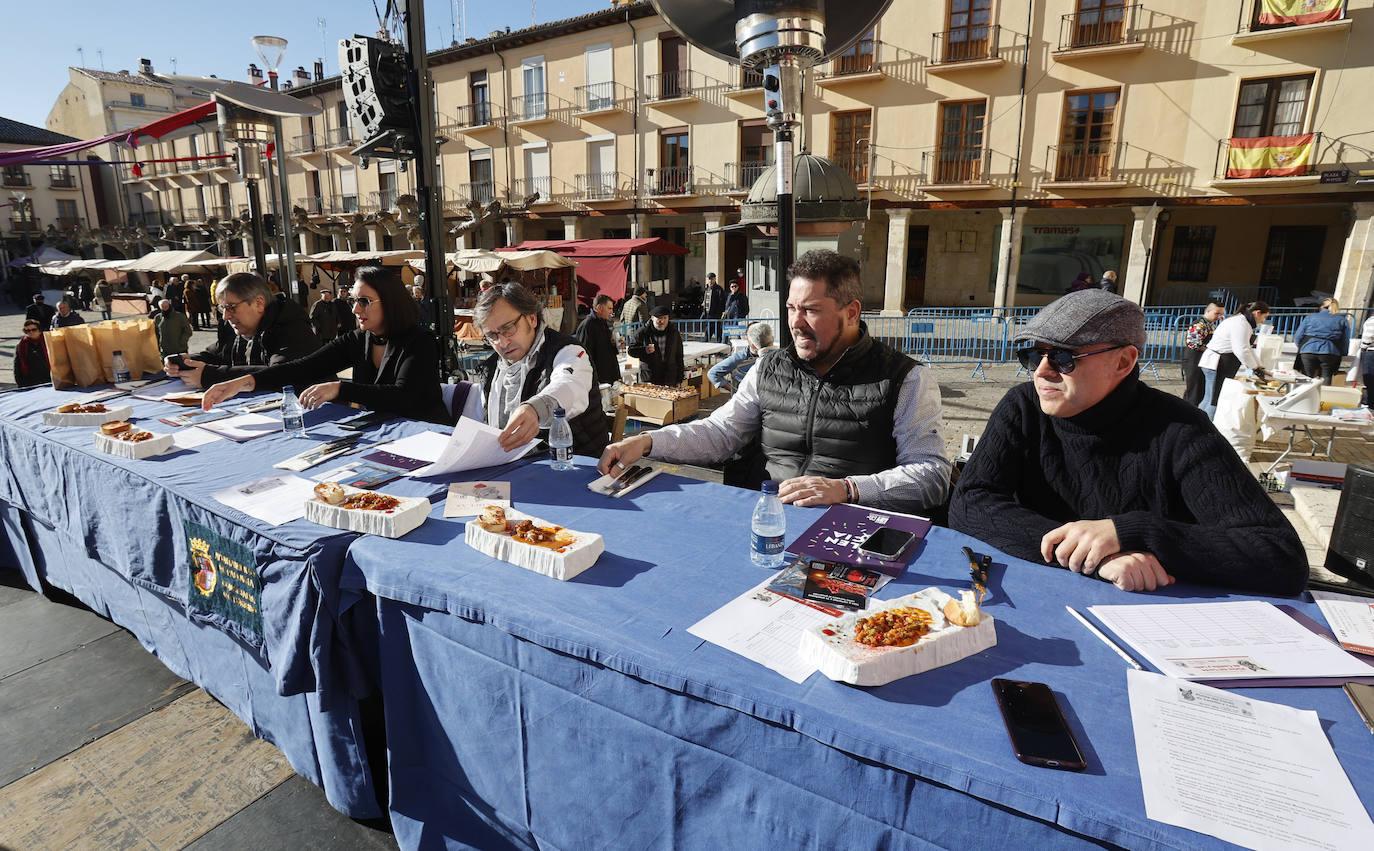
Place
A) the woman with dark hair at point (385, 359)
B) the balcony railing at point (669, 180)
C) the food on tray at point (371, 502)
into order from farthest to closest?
the balcony railing at point (669, 180) < the woman with dark hair at point (385, 359) < the food on tray at point (371, 502)

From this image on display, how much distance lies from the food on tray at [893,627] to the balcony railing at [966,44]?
2008 centimetres

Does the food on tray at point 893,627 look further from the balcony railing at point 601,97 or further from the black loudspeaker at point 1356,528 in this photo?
the balcony railing at point 601,97

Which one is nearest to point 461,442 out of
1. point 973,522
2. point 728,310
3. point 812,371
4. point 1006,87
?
point 812,371

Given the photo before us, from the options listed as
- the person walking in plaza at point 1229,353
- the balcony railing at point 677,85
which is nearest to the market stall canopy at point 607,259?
the balcony railing at point 677,85

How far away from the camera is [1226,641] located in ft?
4.96

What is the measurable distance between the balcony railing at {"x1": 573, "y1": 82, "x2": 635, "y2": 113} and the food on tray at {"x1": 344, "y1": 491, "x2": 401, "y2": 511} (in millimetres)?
22519

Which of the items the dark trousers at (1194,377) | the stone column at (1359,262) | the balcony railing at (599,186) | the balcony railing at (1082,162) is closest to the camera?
the dark trousers at (1194,377)

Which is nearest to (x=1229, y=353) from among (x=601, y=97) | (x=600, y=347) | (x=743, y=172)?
(x=600, y=347)

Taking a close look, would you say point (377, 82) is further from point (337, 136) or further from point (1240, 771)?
point (337, 136)

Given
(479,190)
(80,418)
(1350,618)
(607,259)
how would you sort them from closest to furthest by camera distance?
(1350,618) < (80,418) < (607,259) < (479,190)

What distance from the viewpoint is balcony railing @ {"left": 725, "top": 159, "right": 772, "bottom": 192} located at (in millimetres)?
20906

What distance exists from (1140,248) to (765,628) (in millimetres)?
20446

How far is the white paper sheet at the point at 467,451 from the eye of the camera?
2676 millimetres

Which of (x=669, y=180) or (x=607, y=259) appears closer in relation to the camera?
(x=607, y=259)
